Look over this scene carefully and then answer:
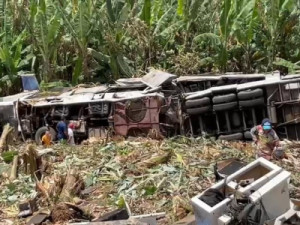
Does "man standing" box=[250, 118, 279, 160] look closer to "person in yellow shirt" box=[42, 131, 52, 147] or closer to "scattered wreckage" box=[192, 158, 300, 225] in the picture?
"scattered wreckage" box=[192, 158, 300, 225]

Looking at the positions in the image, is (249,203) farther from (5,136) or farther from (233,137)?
(5,136)

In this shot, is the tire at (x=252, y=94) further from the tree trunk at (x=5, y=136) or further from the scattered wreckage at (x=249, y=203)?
the scattered wreckage at (x=249, y=203)


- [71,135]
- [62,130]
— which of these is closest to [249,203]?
[71,135]

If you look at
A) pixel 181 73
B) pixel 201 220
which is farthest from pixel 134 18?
pixel 201 220

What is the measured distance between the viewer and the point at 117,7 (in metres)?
21.5

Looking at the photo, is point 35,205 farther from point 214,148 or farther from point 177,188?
point 214,148

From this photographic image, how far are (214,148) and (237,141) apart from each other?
1296 mm

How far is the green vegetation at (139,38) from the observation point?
20.1 metres

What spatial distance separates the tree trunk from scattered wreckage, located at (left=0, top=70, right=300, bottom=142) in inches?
20.4

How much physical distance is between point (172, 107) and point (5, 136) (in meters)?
4.18

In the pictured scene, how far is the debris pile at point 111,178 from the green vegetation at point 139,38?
17.7ft

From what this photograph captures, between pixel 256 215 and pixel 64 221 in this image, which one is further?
pixel 64 221

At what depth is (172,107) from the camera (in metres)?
16.7

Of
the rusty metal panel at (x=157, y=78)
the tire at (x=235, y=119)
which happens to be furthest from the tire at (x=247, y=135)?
the rusty metal panel at (x=157, y=78)
